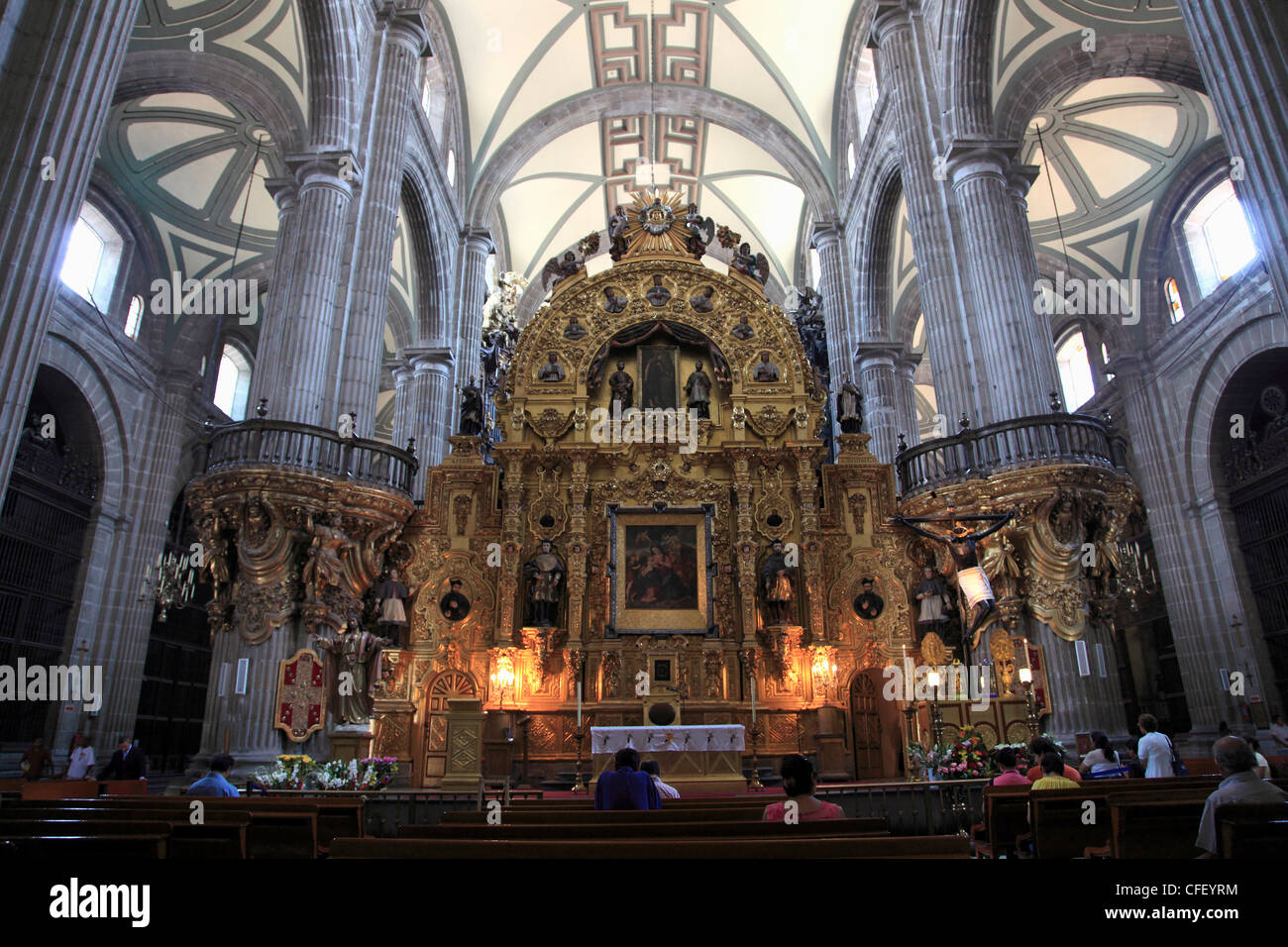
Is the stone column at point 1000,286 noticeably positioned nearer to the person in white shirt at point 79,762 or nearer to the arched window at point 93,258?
→ the person in white shirt at point 79,762

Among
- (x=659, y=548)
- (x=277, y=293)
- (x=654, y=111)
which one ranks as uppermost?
(x=654, y=111)

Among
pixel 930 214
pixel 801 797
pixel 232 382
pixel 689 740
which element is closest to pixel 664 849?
pixel 801 797

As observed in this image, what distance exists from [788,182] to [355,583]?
23.2m

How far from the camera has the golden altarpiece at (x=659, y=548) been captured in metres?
13.9

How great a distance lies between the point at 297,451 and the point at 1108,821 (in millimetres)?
11577

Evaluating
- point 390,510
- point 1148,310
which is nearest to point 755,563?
point 390,510

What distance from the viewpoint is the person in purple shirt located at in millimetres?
4961

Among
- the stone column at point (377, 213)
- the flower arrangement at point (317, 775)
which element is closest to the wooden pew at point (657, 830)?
the flower arrangement at point (317, 775)

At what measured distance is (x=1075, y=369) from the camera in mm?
24812

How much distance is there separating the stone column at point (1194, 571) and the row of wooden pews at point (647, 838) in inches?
676

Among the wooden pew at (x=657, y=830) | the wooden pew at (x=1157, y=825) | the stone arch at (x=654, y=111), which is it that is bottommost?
the wooden pew at (x=1157, y=825)

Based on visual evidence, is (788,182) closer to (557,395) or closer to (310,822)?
(557,395)

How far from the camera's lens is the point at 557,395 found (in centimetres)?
1617

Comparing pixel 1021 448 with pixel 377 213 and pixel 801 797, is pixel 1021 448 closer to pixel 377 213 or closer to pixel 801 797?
pixel 801 797
